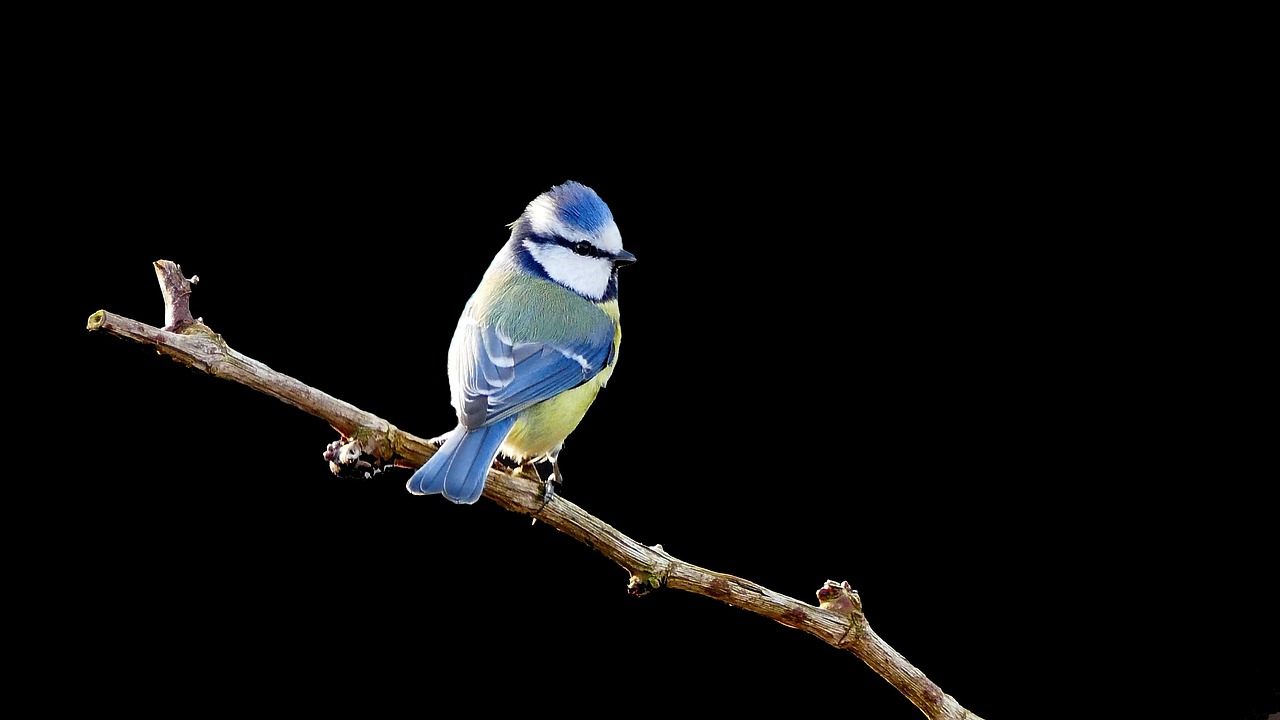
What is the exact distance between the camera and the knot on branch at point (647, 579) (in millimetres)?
2766

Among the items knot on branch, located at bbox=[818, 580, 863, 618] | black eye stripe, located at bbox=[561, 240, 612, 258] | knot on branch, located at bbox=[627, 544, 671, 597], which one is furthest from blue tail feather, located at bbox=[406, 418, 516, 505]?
knot on branch, located at bbox=[818, 580, 863, 618]

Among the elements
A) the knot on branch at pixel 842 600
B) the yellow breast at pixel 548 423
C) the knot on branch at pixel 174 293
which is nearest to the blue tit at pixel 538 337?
the yellow breast at pixel 548 423

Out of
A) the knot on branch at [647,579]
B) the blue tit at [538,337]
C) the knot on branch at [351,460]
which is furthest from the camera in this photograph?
the knot on branch at [647,579]

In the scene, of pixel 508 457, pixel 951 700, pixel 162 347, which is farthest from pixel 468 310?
pixel 951 700

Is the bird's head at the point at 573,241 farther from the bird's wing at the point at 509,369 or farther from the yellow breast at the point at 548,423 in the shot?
the yellow breast at the point at 548,423

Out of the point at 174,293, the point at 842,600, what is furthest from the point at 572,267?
the point at 842,600

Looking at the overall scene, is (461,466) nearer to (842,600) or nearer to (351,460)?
(351,460)

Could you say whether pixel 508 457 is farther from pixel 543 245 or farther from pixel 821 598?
pixel 821 598

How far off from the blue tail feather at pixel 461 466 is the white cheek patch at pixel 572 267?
0.60 metres

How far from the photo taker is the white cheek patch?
3.03m

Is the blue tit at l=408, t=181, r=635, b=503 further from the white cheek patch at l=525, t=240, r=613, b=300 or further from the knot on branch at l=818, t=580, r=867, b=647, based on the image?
the knot on branch at l=818, t=580, r=867, b=647

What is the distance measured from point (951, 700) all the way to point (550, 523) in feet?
4.07

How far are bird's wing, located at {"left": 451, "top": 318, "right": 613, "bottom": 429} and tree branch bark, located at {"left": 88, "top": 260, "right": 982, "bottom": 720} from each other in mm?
180

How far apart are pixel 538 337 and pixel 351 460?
0.68 meters
